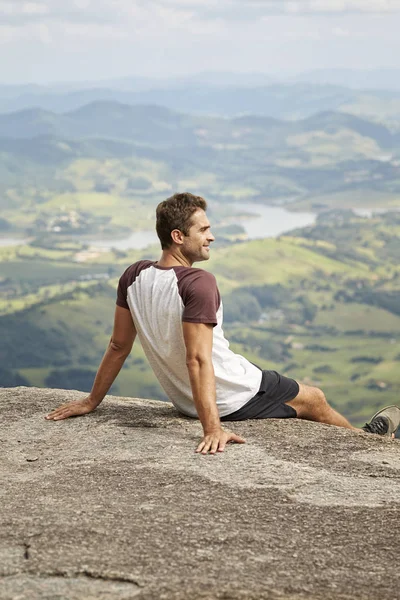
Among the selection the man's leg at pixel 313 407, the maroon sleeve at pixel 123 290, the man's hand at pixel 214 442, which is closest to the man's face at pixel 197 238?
the maroon sleeve at pixel 123 290

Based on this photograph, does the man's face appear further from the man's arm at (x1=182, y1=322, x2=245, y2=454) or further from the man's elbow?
the man's elbow

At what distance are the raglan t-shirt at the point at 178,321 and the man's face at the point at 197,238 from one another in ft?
0.54

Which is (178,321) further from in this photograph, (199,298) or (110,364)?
(110,364)

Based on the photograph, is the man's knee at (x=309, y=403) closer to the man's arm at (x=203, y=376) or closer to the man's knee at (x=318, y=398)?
the man's knee at (x=318, y=398)

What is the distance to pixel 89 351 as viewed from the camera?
176 meters

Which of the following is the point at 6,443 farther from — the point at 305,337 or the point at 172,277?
the point at 305,337

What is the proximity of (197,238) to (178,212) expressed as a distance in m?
0.28

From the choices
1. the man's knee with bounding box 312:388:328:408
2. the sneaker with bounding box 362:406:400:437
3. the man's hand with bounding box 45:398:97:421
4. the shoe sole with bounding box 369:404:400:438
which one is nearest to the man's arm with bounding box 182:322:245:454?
the man's knee with bounding box 312:388:328:408

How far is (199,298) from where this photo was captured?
7250mm

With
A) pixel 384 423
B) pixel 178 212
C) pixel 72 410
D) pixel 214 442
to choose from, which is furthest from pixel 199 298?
pixel 384 423

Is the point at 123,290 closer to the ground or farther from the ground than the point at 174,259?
closer to the ground

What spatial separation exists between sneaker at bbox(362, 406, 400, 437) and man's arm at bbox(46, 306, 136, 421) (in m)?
2.62

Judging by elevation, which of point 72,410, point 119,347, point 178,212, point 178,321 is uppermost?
point 178,212

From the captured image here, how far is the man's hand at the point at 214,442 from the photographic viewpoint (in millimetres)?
7145
